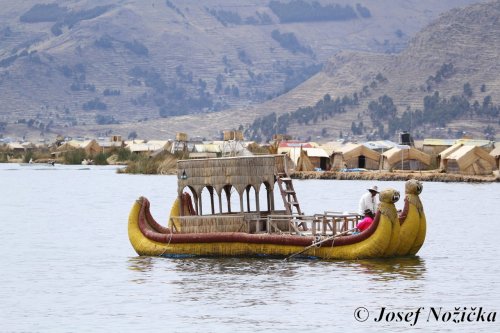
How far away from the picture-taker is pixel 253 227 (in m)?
41.6

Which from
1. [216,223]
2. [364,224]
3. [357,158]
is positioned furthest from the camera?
[357,158]

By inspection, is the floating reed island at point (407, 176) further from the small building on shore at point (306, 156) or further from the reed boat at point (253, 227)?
the reed boat at point (253, 227)

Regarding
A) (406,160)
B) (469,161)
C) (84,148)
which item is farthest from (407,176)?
(84,148)

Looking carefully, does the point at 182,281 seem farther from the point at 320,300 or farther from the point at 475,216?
the point at 475,216

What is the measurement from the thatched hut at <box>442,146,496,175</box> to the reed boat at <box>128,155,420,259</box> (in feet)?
185

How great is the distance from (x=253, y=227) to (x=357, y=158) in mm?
72634

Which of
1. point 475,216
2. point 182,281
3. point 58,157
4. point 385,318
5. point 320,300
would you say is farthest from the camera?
point 58,157

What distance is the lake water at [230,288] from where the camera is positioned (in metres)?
31.3

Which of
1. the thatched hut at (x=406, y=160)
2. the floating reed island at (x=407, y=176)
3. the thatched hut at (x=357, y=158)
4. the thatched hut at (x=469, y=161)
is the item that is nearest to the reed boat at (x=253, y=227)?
the floating reed island at (x=407, y=176)

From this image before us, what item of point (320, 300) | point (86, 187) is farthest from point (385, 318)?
point (86, 187)

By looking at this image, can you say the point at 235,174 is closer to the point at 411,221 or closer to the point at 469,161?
the point at 411,221

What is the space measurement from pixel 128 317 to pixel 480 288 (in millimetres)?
9555

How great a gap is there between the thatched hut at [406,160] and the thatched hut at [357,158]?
5.76 metres

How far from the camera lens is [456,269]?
133ft
